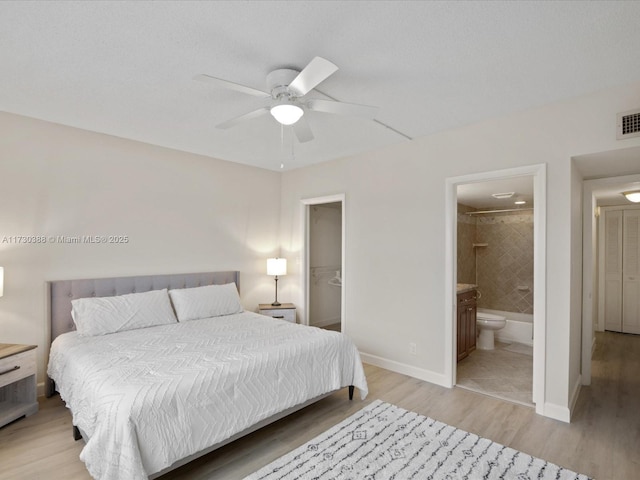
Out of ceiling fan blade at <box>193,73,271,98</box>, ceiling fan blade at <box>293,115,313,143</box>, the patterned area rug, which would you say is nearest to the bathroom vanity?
the patterned area rug

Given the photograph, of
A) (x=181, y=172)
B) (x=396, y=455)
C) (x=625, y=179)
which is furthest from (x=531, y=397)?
(x=181, y=172)

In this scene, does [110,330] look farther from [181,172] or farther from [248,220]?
[248,220]

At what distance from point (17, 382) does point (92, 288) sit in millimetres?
931

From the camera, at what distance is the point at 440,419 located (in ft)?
9.05

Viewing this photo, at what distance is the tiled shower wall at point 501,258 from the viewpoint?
17.7 feet

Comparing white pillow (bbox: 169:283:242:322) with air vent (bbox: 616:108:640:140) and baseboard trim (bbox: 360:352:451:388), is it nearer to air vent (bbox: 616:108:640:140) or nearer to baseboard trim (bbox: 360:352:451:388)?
baseboard trim (bbox: 360:352:451:388)

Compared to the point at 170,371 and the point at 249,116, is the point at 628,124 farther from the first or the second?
the point at 170,371

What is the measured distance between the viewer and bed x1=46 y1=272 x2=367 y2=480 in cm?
179

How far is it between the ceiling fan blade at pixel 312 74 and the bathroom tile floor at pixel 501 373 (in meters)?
3.14

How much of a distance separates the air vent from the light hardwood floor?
220 centimetres

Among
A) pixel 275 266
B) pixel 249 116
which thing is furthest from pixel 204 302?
pixel 249 116

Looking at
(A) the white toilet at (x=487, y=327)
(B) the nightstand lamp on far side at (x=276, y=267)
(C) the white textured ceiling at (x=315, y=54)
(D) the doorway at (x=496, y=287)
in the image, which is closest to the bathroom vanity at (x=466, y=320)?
(D) the doorway at (x=496, y=287)

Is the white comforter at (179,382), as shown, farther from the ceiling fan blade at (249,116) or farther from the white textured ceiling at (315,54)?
the white textured ceiling at (315,54)

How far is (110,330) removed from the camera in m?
3.04
